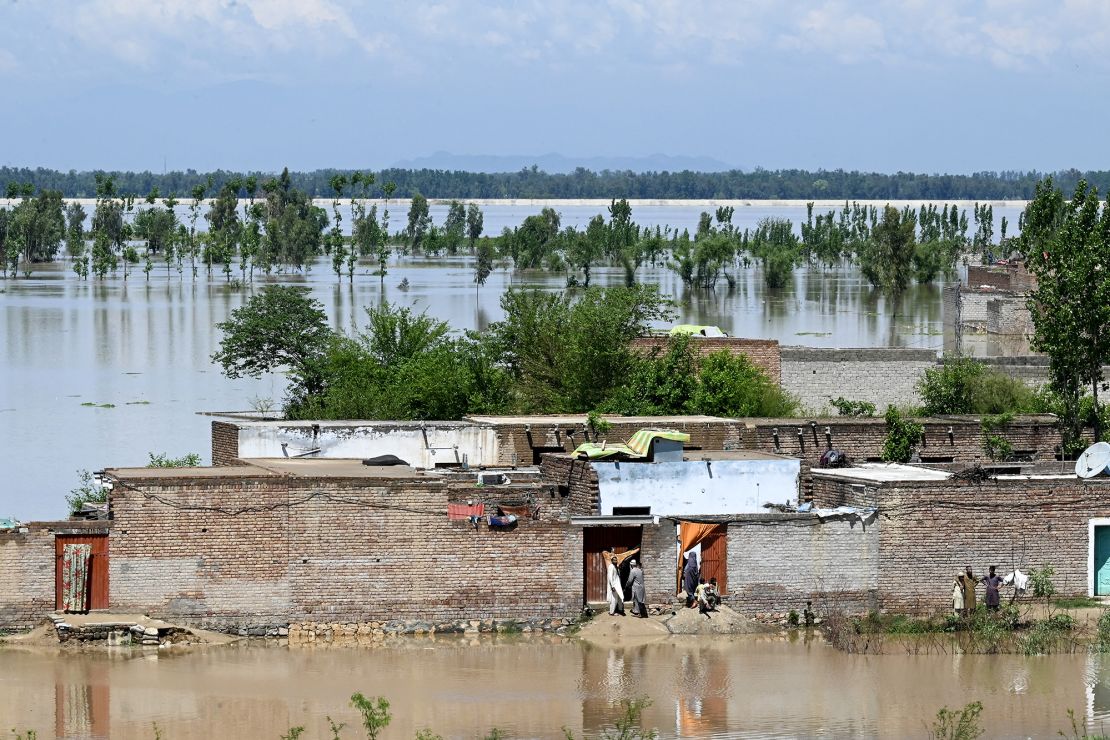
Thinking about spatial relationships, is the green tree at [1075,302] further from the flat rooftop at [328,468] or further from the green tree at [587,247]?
the green tree at [587,247]

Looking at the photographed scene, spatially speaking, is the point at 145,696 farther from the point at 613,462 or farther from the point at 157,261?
the point at 157,261

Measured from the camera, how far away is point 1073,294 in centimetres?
2200

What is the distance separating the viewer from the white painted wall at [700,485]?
17375mm

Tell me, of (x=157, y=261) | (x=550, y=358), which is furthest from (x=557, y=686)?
(x=157, y=261)

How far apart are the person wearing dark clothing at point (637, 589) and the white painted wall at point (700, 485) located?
941 millimetres

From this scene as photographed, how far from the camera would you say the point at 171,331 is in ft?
218

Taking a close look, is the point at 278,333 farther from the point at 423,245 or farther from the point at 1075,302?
the point at 423,245

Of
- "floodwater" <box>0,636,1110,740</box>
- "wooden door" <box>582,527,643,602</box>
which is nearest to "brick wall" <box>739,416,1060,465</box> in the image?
"wooden door" <box>582,527,643,602</box>

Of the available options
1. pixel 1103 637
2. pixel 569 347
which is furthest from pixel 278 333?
pixel 1103 637

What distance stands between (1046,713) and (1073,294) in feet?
29.5

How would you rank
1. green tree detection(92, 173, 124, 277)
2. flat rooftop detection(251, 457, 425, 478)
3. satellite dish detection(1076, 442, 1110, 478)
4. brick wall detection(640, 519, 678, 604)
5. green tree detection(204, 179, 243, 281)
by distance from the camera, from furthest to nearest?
green tree detection(204, 179, 243, 281) → green tree detection(92, 173, 124, 277) → satellite dish detection(1076, 442, 1110, 478) → flat rooftop detection(251, 457, 425, 478) → brick wall detection(640, 519, 678, 604)

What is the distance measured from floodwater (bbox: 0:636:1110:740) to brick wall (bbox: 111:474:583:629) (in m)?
0.44

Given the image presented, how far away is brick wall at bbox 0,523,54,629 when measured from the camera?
51.6ft

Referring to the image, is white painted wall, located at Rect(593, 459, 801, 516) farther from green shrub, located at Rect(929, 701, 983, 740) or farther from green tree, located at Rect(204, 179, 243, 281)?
green tree, located at Rect(204, 179, 243, 281)
